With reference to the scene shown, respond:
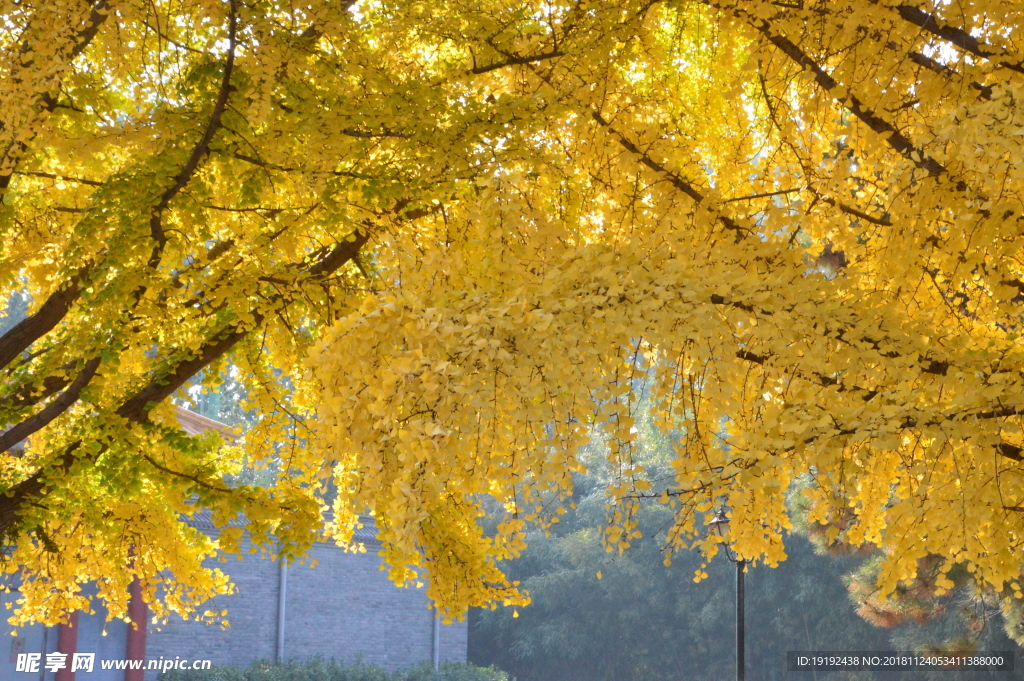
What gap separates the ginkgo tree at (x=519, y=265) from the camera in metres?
3.06

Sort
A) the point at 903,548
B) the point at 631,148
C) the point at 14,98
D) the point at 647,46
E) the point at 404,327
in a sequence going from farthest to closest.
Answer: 1. the point at 647,46
2. the point at 631,148
3. the point at 14,98
4. the point at 903,548
5. the point at 404,327

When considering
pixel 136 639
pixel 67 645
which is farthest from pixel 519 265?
pixel 136 639

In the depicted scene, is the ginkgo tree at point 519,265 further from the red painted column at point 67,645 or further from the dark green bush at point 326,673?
the dark green bush at point 326,673

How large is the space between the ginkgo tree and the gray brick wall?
9.17 metres

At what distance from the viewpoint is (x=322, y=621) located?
55.5ft

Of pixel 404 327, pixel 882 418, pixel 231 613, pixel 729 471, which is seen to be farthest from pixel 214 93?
pixel 231 613

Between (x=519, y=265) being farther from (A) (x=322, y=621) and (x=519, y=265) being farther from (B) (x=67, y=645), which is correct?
(A) (x=322, y=621)

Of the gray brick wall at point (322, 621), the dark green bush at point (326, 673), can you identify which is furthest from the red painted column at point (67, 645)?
the dark green bush at point (326, 673)

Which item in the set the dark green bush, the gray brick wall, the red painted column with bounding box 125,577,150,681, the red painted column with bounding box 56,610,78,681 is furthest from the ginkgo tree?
the gray brick wall

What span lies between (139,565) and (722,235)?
4774mm

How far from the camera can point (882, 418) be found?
294 centimetres

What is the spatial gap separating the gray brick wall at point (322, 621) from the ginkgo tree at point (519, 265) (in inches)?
361

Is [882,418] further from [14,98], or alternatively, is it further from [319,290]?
[14,98]

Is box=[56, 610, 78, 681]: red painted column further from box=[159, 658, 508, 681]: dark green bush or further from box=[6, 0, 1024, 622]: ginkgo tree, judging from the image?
box=[6, 0, 1024, 622]: ginkgo tree
